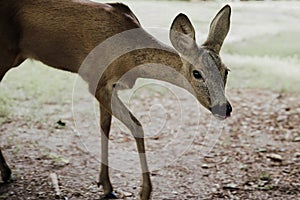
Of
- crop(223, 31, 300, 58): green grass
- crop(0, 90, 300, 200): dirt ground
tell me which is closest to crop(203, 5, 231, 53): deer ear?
crop(0, 90, 300, 200): dirt ground

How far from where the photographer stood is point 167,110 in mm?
6074

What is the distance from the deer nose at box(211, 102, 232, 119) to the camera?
10.1ft

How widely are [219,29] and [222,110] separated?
0.52 metres

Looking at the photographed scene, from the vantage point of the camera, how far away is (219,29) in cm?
324

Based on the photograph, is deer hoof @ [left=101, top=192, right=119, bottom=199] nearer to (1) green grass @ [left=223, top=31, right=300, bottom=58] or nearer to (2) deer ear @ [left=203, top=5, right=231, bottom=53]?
(2) deer ear @ [left=203, top=5, right=231, bottom=53]

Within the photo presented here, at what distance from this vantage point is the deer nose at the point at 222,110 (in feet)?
10.1

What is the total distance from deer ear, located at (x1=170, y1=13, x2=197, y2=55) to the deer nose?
390 mm

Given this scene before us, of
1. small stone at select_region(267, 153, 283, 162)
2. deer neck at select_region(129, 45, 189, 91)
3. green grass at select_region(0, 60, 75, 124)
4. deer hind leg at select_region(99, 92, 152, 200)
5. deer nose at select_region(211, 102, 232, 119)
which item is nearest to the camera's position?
deer nose at select_region(211, 102, 232, 119)

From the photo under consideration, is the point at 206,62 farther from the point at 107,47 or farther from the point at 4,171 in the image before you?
the point at 4,171

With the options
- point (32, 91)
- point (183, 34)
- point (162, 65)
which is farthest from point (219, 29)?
point (32, 91)

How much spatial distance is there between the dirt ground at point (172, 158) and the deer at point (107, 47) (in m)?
0.45

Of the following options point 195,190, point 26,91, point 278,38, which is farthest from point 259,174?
point 278,38

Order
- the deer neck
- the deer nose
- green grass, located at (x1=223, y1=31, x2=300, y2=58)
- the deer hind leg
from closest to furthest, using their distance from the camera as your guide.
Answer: the deer nose → the deer neck → the deer hind leg → green grass, located at (x1=223, y1=31, x2=300, y2=58)

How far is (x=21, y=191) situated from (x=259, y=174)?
191cm
